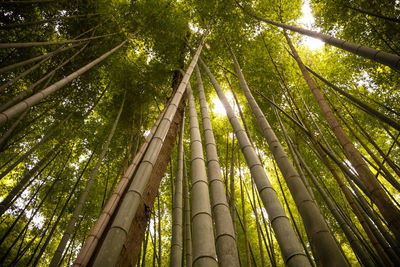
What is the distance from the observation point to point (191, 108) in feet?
8.16

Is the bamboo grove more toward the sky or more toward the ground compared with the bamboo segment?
more toward the sky

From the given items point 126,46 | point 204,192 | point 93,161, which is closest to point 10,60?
point 126,46

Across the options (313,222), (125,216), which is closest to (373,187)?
(313,222)

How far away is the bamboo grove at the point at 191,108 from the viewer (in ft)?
5.78

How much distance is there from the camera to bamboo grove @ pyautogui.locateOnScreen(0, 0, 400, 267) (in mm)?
1763

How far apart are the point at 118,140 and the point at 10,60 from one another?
117 inches

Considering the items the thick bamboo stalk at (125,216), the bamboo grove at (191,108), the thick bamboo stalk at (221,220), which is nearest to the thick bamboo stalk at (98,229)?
the bamboo grove at (191,108)

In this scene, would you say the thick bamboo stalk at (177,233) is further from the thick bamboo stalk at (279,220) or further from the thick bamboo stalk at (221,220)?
the thick bamboo stalk at (279,220)

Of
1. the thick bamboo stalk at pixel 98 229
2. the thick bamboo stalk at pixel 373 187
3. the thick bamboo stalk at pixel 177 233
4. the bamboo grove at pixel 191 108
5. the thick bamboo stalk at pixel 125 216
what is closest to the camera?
the thick bamboo stalk at pixel 125 216

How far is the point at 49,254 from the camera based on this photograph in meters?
7.52

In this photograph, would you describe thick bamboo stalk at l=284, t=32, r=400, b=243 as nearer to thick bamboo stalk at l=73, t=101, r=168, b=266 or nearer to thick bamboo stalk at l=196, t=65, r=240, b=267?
thick bamboo stalk at l=196, t=65, r=240, b=267

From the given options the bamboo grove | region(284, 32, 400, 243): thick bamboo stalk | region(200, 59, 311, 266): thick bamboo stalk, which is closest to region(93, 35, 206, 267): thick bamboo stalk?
the bamboo grove

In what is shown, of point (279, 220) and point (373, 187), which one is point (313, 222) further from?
point (373, 187)

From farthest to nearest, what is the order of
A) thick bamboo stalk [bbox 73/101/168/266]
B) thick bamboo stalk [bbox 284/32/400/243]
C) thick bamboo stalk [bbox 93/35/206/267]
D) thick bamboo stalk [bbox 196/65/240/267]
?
thick bamboo stalk [bbox 73/101/168/266], thick bamboo stalk [bbox 284/32/400/243], thick bamboo stalk [bbox 196/65/240/267], thick bamboo stalk [bbox 93/35/206/267]
